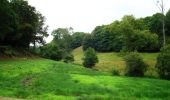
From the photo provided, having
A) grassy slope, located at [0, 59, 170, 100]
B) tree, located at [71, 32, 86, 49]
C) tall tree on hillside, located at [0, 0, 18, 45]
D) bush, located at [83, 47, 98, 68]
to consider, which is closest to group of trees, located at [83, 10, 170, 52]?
bush, located at [83, 47, 98, 68]

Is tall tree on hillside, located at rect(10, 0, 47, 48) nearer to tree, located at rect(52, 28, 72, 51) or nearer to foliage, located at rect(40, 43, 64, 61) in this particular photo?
foliage, located at rect(40, 43, 64, 61)

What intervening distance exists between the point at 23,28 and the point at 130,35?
25099mm

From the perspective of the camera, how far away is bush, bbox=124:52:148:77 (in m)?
57.4

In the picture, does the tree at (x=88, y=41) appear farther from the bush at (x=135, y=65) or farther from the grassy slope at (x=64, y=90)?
the grassy slope at (x=64, y=90)

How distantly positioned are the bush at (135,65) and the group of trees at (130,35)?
27.1 metres

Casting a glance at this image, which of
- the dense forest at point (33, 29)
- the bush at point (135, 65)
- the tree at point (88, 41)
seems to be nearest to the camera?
the bush at point (135, 65)

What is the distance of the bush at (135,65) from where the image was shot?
57.4m

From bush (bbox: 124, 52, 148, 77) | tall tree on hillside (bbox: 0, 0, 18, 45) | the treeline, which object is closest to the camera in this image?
bush (bbox: 124, 52, 148, 77)

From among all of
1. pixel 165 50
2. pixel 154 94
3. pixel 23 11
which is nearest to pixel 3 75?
pixel 154 94

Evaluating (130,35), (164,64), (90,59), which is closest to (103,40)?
(130,35)

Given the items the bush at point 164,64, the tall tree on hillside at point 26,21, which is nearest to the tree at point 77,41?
the tall tree on hillside at point 26,21

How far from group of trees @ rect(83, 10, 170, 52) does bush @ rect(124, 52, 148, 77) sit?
27.1 m

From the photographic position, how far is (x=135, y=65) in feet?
188

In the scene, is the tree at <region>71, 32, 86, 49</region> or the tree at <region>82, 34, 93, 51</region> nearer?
the tree at <region>82, 34, 93, 51</region>
